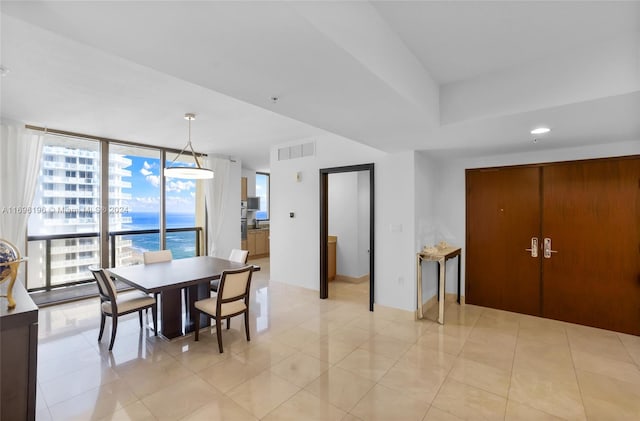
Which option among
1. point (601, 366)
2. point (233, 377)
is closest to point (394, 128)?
point (233, 377)

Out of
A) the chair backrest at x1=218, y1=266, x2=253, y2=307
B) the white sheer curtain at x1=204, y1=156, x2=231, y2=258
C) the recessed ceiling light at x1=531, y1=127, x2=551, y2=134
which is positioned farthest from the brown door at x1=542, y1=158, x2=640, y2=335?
the white sheer curtain at x1=204, y1=156, x2=231, y2=258

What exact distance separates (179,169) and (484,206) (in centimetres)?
438

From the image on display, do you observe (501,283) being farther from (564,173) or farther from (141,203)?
(141,203)

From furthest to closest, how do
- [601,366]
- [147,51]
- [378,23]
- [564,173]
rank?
[564,173] < [601,366] < [378,23] < [147,51]

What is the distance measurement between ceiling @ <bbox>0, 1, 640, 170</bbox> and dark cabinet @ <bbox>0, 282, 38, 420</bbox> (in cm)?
155

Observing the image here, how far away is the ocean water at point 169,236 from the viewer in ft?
17.9

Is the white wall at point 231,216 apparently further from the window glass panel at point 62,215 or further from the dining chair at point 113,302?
the dining chair at point 113,302

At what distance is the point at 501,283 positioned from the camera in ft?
13.9

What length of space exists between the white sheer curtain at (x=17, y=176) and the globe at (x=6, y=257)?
125 inches

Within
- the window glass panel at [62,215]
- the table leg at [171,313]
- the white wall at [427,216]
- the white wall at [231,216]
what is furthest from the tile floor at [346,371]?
the white wall at [231,216]

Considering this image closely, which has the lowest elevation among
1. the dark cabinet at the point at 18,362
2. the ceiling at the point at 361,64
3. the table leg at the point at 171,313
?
the table leg at the point at 171,313

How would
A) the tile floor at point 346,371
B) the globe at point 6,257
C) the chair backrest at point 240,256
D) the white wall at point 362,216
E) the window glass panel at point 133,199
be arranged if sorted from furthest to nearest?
the white wall at point 362,216 → the window glass panel at point 133,199 → the chair backrest at point 240,256 → the tile floor at point 346,371 → the globe at point 6,257

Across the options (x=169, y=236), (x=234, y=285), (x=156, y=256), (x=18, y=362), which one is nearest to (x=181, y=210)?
(x=169, y=236)

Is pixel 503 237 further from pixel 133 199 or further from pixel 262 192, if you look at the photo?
pixel 262 192
